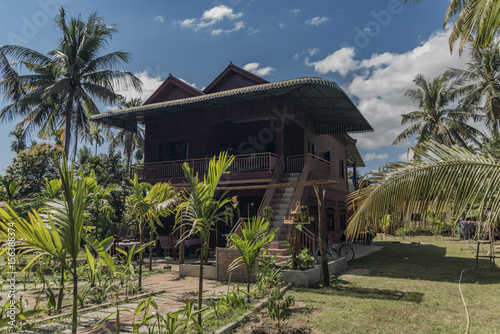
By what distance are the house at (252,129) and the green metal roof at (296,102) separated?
0.04 meters

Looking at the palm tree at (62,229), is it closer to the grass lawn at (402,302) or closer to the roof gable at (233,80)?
the grass lawn at (402,302)

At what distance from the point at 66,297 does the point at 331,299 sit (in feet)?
19.8

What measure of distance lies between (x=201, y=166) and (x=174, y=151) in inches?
152

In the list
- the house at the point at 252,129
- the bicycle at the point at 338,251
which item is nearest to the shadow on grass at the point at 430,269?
the bicycle at the point at 338,251

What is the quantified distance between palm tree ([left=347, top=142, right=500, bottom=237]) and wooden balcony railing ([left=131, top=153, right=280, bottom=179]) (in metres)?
9.37

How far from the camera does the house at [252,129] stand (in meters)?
14.0

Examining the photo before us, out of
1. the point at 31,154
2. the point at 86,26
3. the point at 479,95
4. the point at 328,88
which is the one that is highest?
the point at 86,26

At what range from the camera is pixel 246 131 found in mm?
18656

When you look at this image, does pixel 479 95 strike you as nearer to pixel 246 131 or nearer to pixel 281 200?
pixel 246 131

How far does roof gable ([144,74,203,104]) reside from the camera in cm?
1883

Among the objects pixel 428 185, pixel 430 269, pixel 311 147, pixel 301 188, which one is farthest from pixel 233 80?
pixel 428 185

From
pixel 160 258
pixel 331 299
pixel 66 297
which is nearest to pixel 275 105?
pixel 160 258

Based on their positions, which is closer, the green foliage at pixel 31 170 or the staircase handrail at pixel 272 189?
the staircase handrail at pixel 272 189

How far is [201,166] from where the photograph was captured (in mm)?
15938
